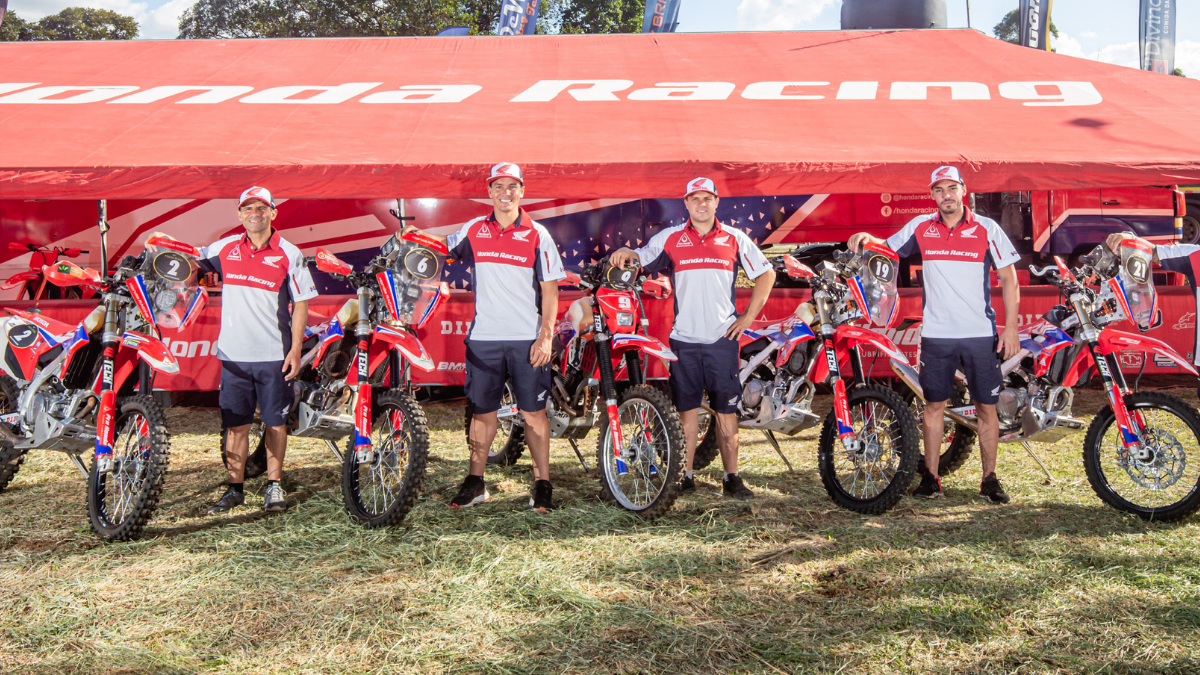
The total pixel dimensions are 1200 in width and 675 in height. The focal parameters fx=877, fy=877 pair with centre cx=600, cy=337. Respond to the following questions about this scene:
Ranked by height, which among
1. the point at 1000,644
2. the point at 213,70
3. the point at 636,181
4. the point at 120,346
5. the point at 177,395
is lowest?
the point at 1000,644

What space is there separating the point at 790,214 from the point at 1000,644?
26.5ft

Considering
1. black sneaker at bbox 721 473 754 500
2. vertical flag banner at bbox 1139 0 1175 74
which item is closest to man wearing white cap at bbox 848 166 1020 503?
black sneaker at bbox 721 473 754 500

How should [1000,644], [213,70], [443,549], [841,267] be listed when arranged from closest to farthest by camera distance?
[1000,644]
[443,549]
[841,267]
[213,70]

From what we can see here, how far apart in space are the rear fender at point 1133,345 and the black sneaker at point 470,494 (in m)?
3.35

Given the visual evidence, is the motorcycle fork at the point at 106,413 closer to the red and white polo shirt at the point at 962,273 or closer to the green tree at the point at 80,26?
the red and white polo shirt at the point at 962,273

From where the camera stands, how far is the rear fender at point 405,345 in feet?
14.7

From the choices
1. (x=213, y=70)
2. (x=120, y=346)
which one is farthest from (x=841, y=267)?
(x=213, y=70)

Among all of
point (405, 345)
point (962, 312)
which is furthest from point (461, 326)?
point (962, 312)

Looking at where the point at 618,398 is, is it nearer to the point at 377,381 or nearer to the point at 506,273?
the point at 506,273

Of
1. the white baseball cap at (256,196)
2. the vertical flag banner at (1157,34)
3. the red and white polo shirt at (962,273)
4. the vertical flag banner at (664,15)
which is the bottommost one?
the red and white polo shirt at (962,273)

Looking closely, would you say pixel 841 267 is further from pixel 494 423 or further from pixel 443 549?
pixel 443 549

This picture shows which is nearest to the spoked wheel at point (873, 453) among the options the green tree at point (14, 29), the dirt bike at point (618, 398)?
the dirt bike at point (618, 398)

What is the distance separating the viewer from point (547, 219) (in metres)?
9.99

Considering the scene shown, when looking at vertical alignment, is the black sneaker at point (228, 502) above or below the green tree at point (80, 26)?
below
